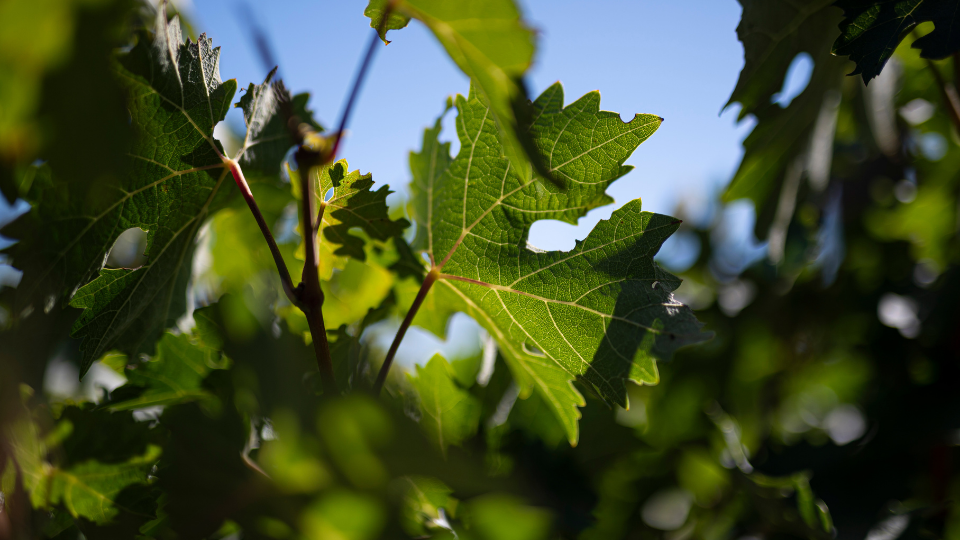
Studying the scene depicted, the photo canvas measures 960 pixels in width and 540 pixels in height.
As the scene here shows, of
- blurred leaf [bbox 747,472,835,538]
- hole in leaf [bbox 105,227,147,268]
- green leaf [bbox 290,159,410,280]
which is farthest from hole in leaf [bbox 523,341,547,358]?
hole in leaf [bbox 105,227,147,268]

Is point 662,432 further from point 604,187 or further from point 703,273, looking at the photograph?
point 703,273

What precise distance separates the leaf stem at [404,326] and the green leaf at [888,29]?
0.81 meters

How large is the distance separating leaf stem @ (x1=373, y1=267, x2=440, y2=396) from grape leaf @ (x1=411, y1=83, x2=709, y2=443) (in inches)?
0.8

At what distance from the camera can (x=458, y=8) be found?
1.90 ft

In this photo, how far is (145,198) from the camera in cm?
88

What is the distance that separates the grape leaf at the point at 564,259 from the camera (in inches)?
34.8

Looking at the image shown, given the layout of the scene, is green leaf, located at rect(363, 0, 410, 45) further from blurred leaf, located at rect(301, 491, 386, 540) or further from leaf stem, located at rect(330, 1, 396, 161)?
blurred leaf, located at rect(301, 491, 386, 540)

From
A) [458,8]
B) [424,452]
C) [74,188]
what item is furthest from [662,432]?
[74,188]

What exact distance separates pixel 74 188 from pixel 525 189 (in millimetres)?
721

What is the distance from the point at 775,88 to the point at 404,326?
0.99m

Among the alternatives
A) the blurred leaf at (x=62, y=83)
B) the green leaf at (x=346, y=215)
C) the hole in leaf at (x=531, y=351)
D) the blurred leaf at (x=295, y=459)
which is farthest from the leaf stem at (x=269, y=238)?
the hole in leaf at (x=531, y=351)

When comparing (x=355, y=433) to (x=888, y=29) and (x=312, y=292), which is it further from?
(x=888, y=29)

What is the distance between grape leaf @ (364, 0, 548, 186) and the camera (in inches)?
21.8

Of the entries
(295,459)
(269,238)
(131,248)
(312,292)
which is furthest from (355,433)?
(131,248)
